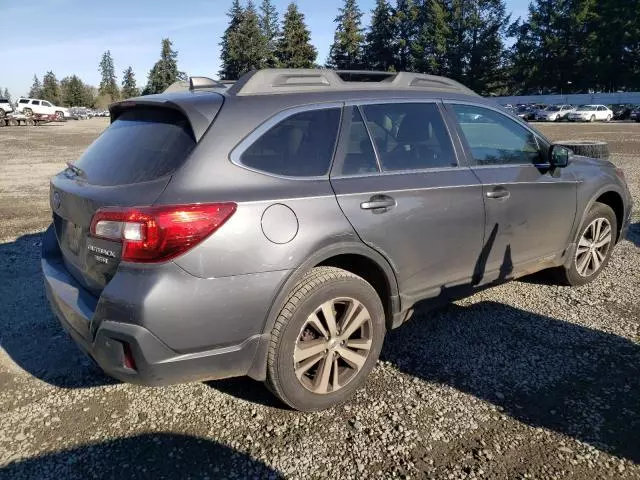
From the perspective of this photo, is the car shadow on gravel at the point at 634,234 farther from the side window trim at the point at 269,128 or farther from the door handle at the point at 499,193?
the side window trim at the point at 269,128

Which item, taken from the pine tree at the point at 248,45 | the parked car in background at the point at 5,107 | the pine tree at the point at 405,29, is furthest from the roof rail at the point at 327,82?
the pine tree at the point at 248,45

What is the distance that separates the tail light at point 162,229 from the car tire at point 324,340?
600mm

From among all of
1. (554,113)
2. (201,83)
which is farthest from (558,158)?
(554,113)

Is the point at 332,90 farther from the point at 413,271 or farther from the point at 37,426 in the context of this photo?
the point at 37,426

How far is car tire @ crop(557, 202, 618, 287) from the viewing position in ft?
15.4

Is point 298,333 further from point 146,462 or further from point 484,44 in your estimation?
point 484,44

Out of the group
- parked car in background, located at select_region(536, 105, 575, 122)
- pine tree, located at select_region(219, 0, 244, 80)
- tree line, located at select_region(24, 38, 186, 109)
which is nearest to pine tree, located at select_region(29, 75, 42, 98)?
tree line, located at select_region(24, 38, 186, 109)

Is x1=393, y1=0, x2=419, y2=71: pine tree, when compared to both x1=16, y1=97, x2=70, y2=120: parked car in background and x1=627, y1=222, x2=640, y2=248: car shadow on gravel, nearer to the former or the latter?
x1=16, y1=97, x2=70, y2=120: parked car in background

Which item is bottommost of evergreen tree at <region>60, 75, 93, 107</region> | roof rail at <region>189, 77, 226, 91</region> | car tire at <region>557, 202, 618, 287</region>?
evergreen tree at <region>60, 75, 93, 107</region>

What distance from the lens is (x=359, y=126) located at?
3.25 meters

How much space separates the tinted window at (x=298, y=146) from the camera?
2805 mm

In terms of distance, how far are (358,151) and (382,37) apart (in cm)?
9064

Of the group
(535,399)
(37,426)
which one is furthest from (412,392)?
(37,426)

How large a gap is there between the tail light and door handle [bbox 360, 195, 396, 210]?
0.88 m
